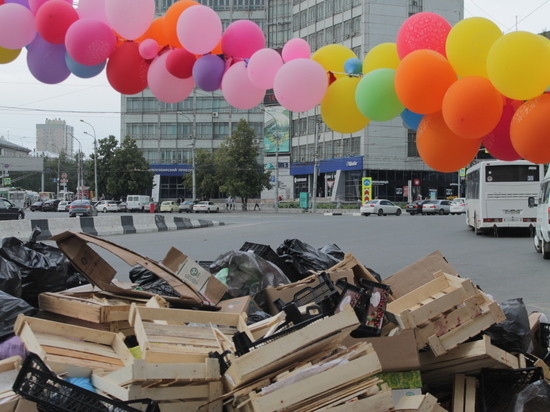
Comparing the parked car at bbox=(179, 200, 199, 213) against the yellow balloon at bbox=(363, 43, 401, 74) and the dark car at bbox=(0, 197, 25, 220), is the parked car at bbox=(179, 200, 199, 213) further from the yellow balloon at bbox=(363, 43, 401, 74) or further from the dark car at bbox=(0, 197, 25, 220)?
the yellow balloon at bbox=(363, 43, 401, 74)

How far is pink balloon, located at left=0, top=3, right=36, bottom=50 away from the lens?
545 centimetres

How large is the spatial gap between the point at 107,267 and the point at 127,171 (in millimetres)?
66703

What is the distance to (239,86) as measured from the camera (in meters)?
5.62

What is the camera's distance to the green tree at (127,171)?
227ft

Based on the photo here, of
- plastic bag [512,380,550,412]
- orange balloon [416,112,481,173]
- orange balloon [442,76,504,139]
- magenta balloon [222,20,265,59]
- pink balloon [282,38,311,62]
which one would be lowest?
plastic bag [512,380,550,412]

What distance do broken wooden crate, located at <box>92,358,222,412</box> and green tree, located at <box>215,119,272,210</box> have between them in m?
57.8

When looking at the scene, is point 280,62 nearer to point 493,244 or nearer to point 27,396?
point 27,396

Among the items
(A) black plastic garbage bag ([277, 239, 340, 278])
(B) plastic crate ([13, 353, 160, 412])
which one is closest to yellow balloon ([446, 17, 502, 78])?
(A) black plastic garbage bag ([277, 239, 340, 278])

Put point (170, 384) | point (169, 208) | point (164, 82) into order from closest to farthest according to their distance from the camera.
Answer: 1. point (170, 384)
2. point (164, 82)
3. point (169, 208)

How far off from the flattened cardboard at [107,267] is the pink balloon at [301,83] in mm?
2028

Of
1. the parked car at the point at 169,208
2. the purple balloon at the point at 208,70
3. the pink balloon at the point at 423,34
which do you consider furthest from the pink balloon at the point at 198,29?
the parked car at the point at 169,208

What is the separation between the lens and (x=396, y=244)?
58.1ft

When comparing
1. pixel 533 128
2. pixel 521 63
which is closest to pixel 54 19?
pixel 521 63

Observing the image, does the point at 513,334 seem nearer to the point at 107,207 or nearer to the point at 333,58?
the point at 333,58
